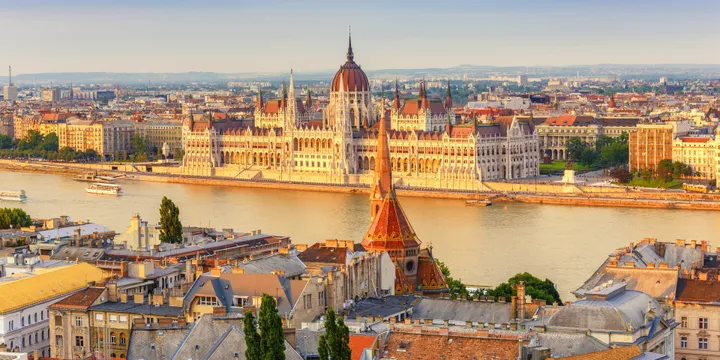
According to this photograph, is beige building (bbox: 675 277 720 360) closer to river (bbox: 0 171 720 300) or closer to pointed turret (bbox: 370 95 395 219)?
river (bbox: 0 171 720 300)

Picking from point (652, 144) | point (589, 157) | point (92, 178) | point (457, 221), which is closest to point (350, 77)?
point (589, 157)

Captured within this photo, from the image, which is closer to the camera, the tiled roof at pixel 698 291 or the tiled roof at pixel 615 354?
the tiled roof at pixel 615 354

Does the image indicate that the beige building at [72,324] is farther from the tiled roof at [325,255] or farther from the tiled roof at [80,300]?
the tiled roof at [325,255]

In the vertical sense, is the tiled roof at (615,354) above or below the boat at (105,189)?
above

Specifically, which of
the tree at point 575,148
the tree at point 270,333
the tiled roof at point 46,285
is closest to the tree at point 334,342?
the tree at point 270,333

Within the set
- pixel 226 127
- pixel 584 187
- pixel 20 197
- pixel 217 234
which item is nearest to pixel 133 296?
pixel 217 234

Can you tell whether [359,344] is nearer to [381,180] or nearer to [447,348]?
[447,348]

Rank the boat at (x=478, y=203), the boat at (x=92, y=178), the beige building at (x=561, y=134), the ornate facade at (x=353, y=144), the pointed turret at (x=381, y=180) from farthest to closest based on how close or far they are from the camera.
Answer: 1. the beige building at (x=561, y=134)
2. the boat at (x=92, y=178)
3. the ornate facade at (x=353, y=144)
4. the boat at (x=478, y=203)
5. the pointed turret at (x=381, y=180)
